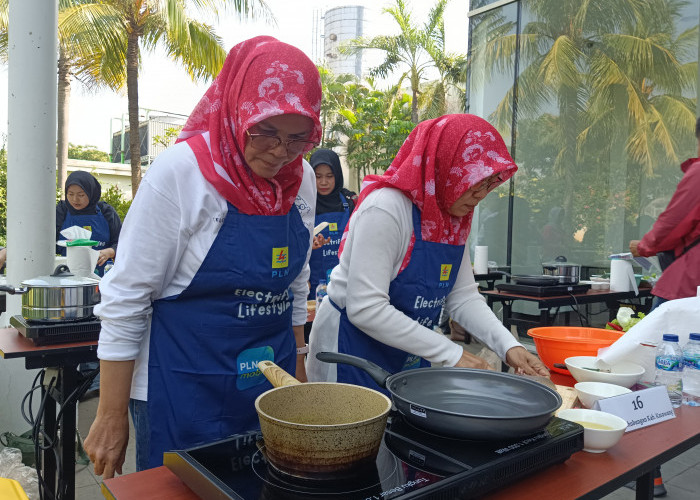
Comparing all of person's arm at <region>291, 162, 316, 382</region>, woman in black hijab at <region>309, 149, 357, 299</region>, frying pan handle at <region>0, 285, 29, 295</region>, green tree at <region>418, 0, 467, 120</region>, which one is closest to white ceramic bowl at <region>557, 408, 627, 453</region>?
person's arm at <region>291, 162, 316, 382</region>

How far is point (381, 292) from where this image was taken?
1452 mm

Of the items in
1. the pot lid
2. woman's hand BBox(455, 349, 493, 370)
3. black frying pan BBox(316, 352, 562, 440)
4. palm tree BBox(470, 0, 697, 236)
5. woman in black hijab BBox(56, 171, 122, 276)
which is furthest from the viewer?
palm tree BBox(470, 0, 697, 236)

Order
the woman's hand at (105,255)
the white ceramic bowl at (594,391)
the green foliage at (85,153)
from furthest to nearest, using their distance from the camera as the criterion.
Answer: the green foliage at (85,153), the woman's hand at (105,255), the white ceramic bowl at (594,391)

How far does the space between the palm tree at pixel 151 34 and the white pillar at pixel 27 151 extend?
6.32 m

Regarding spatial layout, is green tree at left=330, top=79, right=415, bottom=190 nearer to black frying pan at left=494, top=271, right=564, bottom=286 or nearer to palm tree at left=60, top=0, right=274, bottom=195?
palm tree at left=60, top=0, right=274, bottom=195

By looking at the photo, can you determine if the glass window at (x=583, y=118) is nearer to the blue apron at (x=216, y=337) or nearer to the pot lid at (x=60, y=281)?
the pot lid at (x=60, y=281)

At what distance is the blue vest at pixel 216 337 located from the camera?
1259 millimetres

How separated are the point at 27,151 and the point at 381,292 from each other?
251cm

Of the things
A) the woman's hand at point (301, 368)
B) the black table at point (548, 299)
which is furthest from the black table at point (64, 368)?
the black table at point (548, 299)

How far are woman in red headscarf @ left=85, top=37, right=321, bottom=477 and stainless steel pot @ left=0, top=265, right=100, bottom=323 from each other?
935mm

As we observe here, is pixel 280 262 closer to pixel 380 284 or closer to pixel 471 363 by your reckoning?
pixel 380 284

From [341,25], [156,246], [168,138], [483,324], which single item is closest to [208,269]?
[156,246]

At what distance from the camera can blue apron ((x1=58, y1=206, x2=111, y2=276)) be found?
4355mm

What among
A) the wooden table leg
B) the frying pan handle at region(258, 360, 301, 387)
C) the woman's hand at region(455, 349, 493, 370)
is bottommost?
the wooden table leg
